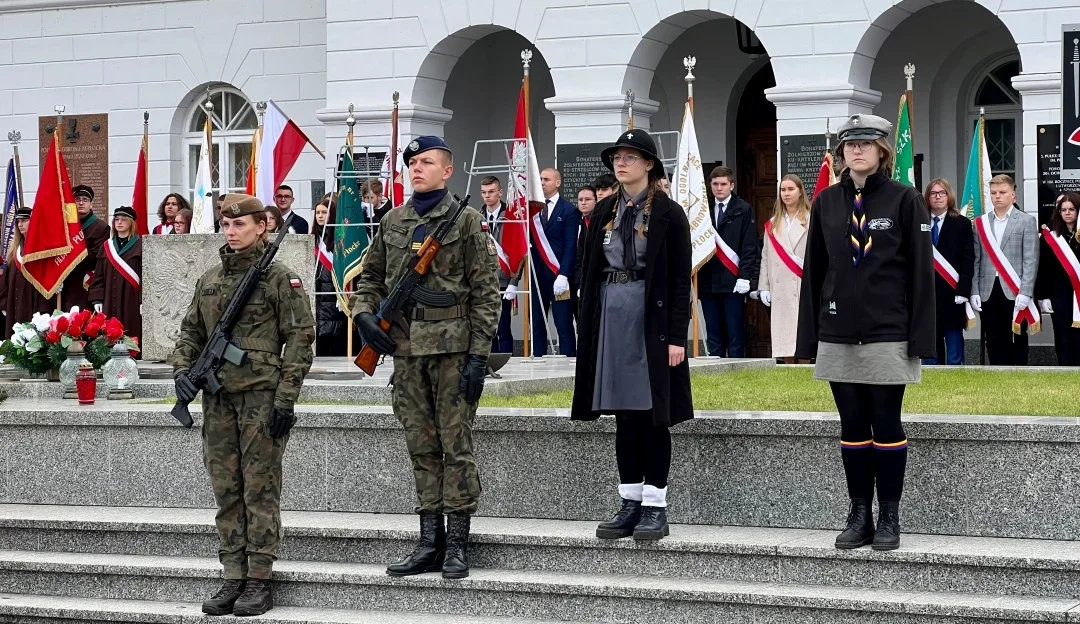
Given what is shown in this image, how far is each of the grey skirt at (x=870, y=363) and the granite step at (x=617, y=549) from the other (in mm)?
746

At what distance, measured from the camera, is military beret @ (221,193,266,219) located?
766 cm

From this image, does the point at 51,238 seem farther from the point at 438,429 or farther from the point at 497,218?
the point at 438,429

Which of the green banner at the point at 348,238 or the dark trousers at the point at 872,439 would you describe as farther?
the green banner at the point at 348,238

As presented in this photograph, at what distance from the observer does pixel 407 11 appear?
711 inches

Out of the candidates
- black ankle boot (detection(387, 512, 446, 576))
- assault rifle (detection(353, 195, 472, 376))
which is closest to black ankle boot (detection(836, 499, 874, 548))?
black ankle boot (detection(387, 512, 446, 576))

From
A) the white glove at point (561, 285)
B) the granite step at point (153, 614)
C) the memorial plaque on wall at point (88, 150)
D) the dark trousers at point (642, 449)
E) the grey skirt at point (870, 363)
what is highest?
the memorial plaque on wall at point (88, 150)

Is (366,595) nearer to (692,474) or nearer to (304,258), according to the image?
(692,474)

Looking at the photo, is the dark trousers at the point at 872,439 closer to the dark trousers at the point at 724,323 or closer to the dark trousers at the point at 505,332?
the dark trousers at the point at 724,323

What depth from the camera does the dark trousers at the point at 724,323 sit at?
1438cm

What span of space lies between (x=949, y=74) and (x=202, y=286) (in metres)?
11.9

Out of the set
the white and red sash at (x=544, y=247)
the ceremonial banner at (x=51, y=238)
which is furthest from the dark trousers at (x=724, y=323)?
the ceremonial banner at (x=51, y=238)

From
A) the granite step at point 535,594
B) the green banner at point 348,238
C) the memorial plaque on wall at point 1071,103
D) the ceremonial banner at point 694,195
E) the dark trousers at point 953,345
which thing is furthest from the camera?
the ceremonial banner at point 694,195

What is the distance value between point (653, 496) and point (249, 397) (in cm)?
189

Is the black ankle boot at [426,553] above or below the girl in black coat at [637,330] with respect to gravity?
below
